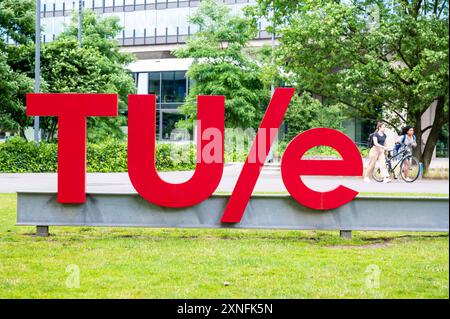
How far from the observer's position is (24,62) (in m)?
29.5

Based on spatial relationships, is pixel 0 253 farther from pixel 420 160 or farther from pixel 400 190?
pixel 420 160

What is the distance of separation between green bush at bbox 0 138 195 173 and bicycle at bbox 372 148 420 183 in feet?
38.3

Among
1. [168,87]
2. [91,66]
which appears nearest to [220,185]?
[91,66]

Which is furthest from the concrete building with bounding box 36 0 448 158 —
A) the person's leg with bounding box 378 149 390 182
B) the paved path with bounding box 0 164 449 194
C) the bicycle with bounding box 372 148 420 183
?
the person's leg with bounding box 378 149 390 182

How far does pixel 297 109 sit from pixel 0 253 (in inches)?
1133

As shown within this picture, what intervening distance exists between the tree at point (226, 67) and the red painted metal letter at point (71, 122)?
22.5m

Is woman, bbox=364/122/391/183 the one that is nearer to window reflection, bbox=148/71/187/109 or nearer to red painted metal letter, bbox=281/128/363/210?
red painted metal letter, bbox=281/128/363/210

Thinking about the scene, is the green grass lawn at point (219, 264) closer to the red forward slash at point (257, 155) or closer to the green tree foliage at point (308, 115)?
the red forward slash at point (257, 155)

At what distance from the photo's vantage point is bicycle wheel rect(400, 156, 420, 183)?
67.4 ft

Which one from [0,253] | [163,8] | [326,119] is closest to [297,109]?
[326,119]

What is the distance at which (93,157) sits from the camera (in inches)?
1085

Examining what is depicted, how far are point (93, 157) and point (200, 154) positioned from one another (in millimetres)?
19204

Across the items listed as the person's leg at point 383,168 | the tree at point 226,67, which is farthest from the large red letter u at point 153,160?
the tree at point 226,67

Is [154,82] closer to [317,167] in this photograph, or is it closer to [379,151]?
[379,151]
